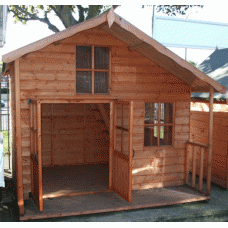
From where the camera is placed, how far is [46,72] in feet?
20.7

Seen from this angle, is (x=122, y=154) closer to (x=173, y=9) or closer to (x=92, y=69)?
(x=92, y=69)

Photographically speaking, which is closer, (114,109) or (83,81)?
(83,81)

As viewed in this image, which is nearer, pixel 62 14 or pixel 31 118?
pixel 31 118

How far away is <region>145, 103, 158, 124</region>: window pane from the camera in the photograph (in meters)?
7.12

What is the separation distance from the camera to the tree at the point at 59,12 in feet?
44.9

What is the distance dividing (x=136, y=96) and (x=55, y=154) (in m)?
3.99

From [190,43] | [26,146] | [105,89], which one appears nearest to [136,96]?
[105,89]

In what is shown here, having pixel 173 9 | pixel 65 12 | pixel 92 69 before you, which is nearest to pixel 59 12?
pixel 65 12

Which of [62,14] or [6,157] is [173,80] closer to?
[6,157]

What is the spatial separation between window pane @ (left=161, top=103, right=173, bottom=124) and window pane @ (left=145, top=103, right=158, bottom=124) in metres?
0.19

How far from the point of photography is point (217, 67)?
9.55 meters

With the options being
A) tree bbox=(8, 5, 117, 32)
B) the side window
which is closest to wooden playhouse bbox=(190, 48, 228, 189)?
the side window

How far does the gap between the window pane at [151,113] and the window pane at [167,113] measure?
0.19 metres

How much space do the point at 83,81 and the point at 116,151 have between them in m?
1.67
